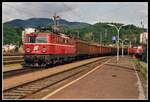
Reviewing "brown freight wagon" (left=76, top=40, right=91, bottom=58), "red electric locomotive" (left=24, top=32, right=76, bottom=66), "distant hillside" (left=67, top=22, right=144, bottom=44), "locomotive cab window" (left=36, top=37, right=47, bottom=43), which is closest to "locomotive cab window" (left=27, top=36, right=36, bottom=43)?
"red electric locomotive" (left=24, top=32, right=76, bottom=66)

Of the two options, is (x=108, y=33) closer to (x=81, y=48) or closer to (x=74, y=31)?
(x=74, y=31)

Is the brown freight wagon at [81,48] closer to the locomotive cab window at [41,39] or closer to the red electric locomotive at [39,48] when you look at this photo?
the red electric locomotive at [39,48]

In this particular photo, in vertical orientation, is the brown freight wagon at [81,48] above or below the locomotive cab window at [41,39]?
below

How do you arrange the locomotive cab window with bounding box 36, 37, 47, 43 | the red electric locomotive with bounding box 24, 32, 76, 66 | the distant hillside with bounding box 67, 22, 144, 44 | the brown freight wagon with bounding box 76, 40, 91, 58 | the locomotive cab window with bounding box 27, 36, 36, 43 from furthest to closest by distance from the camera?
the distant hillside with bounding box 67, 22, 144, 44 → the brown freight wagon with bounding box 76, 40, 91, 58 → the locomotive cab window with bounding box 27, 36, 36, 43 → the locomotive cab window with bounding box 36, 37, 47, 43 → the red electric locomotive with bounding box 24, 32, 76, 66

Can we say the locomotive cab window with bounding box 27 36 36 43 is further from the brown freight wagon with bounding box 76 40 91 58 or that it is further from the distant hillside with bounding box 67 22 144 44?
the distant hillside with bounding box 67 22 144 44

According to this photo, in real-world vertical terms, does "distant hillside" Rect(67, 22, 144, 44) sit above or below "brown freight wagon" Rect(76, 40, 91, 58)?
above

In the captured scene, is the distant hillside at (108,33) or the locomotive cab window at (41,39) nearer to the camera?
the locomotive cab window at (41,39)

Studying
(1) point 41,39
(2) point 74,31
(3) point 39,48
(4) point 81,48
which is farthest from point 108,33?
(3) point 39,48

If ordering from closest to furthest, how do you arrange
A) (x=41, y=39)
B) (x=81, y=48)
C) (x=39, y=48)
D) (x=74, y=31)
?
(x=39, y=48) < (x=41, y=39) < (x=81, y=48) < (x=74, y=31)

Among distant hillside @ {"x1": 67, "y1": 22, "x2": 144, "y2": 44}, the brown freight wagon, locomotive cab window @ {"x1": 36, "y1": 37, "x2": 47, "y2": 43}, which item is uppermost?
distant hillside @ {"x1": 67, "y1": 22, "x2": 144, "y2": 44}

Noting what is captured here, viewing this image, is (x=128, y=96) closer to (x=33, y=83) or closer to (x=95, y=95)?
(x=95, y=95)

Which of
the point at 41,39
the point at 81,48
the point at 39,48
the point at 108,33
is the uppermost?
the point at 108,33

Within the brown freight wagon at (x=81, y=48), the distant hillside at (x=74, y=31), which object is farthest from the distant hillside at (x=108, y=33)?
the brown freight wagon at (x=81, y=48)

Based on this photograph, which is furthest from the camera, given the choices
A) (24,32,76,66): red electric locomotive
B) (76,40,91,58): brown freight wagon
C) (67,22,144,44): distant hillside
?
(67,22,144,44): distant hillside
